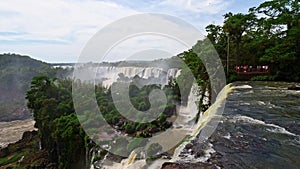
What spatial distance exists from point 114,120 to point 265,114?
7.66 metres

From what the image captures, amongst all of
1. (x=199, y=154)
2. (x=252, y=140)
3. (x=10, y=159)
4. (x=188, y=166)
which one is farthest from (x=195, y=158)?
(x=10, y=159)

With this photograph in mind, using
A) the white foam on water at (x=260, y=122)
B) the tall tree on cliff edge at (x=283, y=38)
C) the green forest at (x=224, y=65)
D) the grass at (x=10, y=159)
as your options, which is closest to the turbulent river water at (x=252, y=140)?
the white foam on water at (x=260, y=122)

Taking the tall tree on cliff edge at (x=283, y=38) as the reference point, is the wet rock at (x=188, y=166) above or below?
below

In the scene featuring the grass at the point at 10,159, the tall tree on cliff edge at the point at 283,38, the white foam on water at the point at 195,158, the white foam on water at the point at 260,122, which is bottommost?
the grass at the point at 10,159

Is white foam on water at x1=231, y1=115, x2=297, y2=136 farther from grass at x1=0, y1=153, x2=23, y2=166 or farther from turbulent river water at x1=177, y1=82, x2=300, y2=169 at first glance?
grass at x1=0, y1=153, x2=23, y2=166

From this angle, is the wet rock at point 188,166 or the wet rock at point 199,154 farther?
the wet rock at point 199,154

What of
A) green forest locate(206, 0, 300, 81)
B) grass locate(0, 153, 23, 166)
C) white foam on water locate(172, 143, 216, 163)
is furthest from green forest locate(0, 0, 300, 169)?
white foam on water locate(172, 143, 216, 163)

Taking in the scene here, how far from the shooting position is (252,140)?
8.97ft

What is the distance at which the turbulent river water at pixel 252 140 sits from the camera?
2.20 metres

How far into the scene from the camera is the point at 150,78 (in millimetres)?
13883

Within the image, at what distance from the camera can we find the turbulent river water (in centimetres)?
220

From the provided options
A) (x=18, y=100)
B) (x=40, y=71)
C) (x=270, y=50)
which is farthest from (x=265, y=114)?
(x=40, y=71)

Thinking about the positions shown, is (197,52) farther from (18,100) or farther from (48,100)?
(18,100)

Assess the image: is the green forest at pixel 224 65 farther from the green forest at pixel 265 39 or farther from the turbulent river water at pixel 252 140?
the turbulent river water at pixel 252 140
